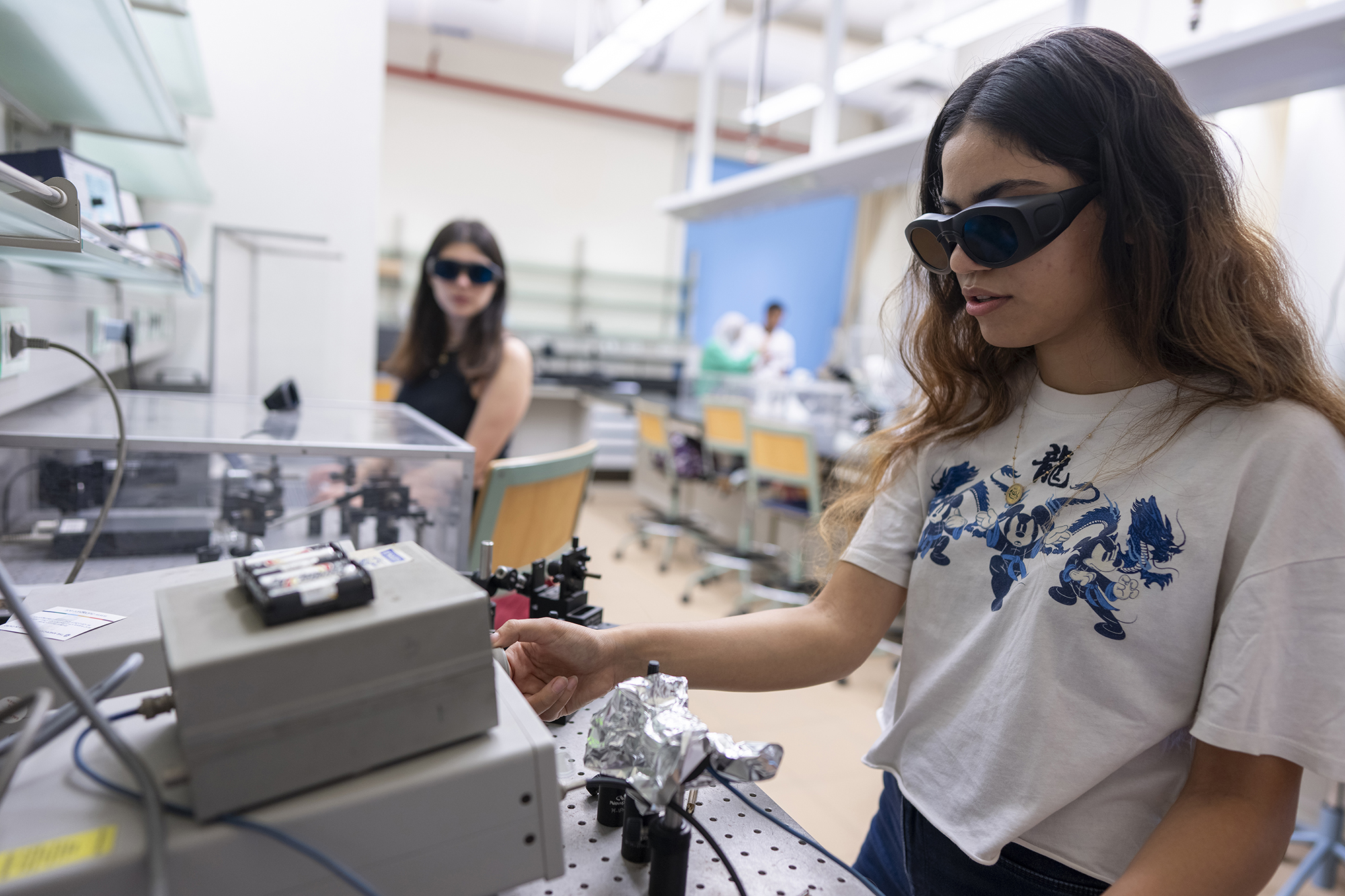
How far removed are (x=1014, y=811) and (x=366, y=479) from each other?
3.35ft

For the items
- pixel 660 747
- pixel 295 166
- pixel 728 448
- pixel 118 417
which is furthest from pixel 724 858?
pixel 728 448

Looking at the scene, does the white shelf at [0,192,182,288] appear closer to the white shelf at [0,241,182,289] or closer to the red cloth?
the white shelf at [0,241,182,289]

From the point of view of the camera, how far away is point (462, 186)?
241 inches

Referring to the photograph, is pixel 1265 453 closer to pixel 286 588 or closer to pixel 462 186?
pixel 286 588

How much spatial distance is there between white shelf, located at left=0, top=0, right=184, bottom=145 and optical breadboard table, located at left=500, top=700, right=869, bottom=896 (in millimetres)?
1074

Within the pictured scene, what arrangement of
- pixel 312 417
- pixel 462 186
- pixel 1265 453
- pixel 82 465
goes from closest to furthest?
pixel 1265 453
pixel 82 465
pixel 312 417
pixel 462 186

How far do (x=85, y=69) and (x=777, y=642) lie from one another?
1349 mm

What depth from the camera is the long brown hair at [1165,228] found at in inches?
26.8

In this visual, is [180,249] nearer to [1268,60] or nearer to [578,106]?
[1268,60]

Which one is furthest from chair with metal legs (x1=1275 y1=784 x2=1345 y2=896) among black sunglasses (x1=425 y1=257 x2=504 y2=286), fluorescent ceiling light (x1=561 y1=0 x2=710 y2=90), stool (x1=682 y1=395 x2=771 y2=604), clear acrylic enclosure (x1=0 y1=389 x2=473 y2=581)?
fluorescent ceiling light (x1=561 y1=0 x2=710 y2=90)

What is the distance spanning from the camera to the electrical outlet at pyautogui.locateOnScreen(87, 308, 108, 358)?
153 centimetres

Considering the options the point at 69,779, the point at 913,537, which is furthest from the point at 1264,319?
the point at 69,779

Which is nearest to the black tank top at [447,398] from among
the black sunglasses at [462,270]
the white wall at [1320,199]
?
the black sunglasses at [462,270]

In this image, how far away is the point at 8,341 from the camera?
1.02 m
